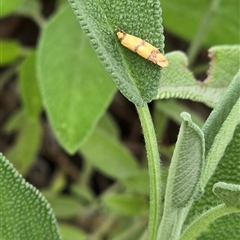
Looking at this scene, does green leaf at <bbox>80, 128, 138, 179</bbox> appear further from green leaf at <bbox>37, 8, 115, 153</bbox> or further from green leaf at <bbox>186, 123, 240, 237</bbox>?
green leaf at <bbox>186, 123, 240, 237</bbox>

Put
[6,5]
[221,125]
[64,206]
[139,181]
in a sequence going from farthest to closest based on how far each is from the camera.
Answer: [64,206], [139,181], [6,5], [221,125]

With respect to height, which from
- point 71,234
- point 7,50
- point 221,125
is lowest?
point 71,234

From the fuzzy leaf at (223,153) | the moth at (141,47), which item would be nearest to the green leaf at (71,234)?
the fuzzy leaf at (223,153)

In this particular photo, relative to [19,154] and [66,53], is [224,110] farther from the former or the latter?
[19,154]

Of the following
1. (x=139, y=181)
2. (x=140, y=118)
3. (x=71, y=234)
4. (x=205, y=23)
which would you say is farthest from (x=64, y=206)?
(x=140, y=118)

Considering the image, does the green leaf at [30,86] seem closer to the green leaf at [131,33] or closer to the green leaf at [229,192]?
the green leaf at [131,33]

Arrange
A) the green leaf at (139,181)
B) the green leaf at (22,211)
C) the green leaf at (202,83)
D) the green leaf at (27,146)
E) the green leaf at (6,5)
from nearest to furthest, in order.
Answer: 1. the green leaf at (22,211)
2. the green leaf at (202,83)
3. the green leaf at (6,5)
4. the green leaf at (139,181)
5. the green leaf at (27,146)

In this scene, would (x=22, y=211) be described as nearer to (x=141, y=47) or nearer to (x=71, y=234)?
(x=141, y=47)
